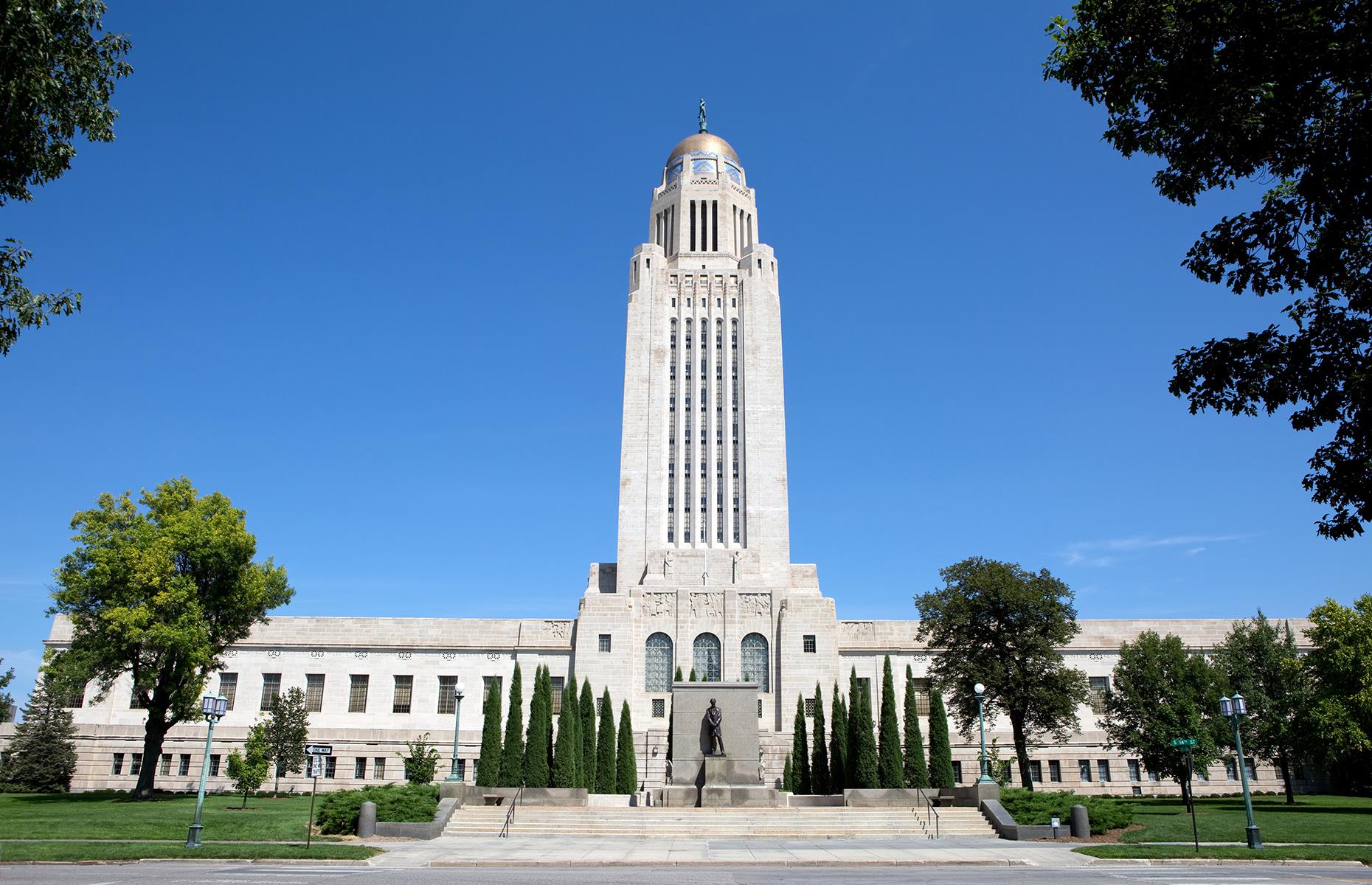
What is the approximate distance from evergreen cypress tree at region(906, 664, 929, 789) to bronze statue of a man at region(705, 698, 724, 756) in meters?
7.02

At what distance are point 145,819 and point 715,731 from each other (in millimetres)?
18115

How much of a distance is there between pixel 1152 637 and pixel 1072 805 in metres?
20.0

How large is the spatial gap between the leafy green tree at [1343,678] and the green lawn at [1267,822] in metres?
2.83

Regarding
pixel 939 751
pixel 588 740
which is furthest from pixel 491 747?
pixel 939 751

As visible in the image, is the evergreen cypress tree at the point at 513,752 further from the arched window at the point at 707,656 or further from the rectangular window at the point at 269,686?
the rectangular window at the point at 269,686

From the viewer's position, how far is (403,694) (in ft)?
196

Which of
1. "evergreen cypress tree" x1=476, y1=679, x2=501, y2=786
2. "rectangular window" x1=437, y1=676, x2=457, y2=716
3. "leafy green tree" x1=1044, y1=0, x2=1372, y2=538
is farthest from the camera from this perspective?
"rectangular window" x1=437, y1=676, x2=457, y2=716

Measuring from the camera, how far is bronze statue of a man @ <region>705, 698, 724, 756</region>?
107 ft

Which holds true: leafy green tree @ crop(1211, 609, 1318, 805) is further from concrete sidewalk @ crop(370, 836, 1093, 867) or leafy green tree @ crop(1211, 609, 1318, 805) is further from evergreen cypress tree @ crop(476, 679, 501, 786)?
evergreen cypress tree @ crop(476, 679, 501, 786)

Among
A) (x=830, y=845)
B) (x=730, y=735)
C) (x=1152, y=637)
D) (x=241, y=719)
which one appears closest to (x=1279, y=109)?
(x=830, y=845)

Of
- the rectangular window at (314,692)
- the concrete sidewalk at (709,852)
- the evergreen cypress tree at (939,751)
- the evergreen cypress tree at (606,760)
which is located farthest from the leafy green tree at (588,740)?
the rectangular window at (314,692)

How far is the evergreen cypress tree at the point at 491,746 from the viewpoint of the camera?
111 feet

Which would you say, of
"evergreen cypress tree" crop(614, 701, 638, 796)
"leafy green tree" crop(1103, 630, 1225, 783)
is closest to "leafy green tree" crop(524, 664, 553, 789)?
"evergreen cypress tree" crop(614, 701, 638, 796)

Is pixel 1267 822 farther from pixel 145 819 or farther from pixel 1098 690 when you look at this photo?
pixel 145 819
